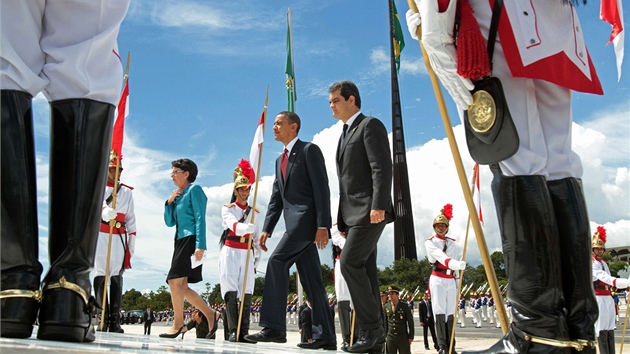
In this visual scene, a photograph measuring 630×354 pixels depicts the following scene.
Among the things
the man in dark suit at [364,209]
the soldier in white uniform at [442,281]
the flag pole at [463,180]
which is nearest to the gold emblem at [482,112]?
the flag pole at [463,180]

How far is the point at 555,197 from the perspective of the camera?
2.29m

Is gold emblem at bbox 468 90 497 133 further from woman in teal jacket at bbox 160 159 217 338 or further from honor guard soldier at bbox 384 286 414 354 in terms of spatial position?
honor guard soldier at bbox 384 286 414 354

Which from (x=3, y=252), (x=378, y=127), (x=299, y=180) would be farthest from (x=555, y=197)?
(x=299, y=180)

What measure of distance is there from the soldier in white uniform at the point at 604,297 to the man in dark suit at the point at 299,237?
763cm

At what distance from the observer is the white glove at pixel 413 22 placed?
2.56 meters

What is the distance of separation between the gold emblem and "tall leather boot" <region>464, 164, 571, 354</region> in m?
0.21

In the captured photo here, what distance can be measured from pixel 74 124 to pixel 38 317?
0.63 m

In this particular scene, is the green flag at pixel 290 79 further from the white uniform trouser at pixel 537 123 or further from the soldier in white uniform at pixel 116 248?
the white uniform trouser at pixel 537 123

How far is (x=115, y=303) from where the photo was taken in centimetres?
845

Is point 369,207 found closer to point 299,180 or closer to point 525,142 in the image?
point 299,180

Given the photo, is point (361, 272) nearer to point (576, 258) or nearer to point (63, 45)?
point (576, 258)

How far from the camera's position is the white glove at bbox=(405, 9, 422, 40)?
8.40 feet

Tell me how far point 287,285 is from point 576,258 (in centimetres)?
312

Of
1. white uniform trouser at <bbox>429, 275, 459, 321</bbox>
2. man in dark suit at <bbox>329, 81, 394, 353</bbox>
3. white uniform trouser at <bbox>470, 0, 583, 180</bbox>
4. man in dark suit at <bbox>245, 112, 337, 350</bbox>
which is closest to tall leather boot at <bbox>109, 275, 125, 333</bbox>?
man in dark suit at <bbox>245, 112, 337, 350</bbox>
